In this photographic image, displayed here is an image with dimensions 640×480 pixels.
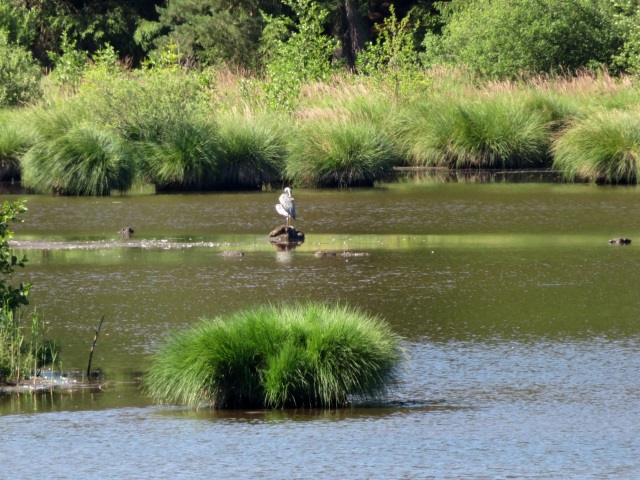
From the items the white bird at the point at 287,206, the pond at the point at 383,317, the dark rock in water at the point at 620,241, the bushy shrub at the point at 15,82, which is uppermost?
the bushy shrub at the point at 15,82

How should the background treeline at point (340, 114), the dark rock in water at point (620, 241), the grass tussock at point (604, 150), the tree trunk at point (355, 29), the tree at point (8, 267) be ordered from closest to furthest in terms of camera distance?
the tree at point (8, 267) < the dark rock in water at point (620, 241) < the background treeline at point (340, 114) < the grass tussock at point (604, 150) < the tree trunk at point (355, 29)

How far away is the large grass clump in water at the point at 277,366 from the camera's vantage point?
8.20 m

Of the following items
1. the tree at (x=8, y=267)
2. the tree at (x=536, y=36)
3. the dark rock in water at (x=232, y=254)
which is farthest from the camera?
the tree at (x=536, y=36)

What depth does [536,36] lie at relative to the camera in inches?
1422

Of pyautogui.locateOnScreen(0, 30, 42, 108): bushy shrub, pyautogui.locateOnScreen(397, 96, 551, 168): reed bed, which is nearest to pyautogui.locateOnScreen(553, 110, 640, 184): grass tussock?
pyautogui.locateOnScreen(397, 96, 551, 168): reed bed

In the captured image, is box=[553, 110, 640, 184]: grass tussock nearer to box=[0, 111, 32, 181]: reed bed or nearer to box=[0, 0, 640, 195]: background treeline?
box=[0, 0, 640, 195]: background treeline

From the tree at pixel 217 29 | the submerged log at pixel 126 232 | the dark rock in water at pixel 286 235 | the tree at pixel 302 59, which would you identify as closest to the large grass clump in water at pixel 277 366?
the dark rock in water at pixel 286 235

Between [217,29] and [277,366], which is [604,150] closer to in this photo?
[277,366]

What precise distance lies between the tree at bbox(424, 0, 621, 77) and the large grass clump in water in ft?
91.5

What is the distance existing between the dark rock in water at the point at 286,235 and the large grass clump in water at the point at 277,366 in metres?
8.31

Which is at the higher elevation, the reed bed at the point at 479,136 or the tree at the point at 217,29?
the tree at the point at 217,29

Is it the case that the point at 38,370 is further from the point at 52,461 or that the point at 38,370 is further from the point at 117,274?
the point at 117,274

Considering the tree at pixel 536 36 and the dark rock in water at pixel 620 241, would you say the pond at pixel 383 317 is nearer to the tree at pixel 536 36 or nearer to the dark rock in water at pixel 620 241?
the dark rock in water at pixel 620 241

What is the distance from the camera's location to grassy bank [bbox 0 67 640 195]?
23984 millimetres
